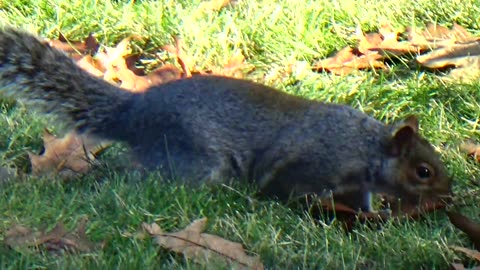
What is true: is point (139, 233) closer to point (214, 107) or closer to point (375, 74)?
point (214, 107)

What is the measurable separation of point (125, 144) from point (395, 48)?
1.62 metres

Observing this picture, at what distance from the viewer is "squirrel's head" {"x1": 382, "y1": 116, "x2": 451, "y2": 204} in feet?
14.3

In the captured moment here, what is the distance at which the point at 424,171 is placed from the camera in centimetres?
437

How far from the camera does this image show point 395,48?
552cm

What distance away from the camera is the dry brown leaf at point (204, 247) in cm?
351

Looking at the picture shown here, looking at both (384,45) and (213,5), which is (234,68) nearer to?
(213,5)

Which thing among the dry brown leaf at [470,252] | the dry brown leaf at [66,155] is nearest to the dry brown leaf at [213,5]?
the dry brown leaf at [66,155]

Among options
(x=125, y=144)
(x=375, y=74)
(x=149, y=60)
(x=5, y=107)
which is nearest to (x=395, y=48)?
(x=375, y=74)

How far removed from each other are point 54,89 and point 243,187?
96 cm

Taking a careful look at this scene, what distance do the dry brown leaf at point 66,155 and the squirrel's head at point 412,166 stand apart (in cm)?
128

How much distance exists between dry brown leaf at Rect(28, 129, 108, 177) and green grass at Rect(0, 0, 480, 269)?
0.08 metres

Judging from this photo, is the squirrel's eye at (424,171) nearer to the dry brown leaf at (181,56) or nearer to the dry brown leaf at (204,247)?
the dry brown leaf at (204,247)

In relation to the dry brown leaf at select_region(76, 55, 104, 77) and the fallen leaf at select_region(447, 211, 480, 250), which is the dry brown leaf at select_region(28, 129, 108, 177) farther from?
the fallen leaf at select_region(447, 211, 480, 250)

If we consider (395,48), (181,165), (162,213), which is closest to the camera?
(162,213)
